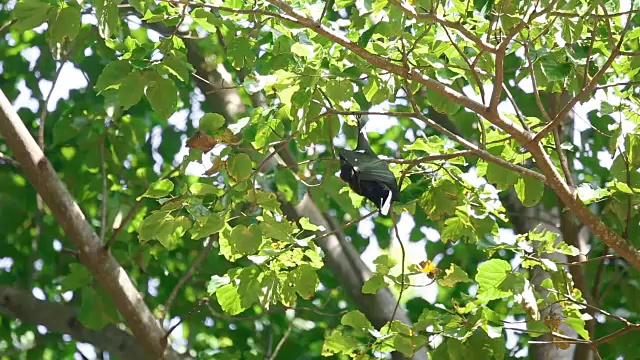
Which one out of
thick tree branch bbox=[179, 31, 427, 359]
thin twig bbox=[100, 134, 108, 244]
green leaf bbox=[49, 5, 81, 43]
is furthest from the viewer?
thick tree branch bbox=[179, 31, 427, 359]

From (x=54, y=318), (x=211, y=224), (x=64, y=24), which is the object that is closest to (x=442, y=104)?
(x=211, y=224)

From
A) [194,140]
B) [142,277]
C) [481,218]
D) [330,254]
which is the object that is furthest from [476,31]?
[142,277]

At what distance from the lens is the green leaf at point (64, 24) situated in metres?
2.02

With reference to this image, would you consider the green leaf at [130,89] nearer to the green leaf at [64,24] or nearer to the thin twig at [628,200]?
the green leaf at [64,24]

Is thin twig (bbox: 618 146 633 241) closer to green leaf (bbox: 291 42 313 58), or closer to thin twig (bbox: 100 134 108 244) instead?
green leaf (bbox: 291 42 313 58)

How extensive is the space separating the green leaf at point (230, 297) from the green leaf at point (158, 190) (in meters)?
0.27

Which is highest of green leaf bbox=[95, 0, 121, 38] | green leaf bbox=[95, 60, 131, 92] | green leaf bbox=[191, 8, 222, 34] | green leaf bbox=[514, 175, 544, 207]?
green leaf bbox=[95, 0, 121, 38]

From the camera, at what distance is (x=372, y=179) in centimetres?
204

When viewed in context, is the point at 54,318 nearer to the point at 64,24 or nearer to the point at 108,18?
the point at 64,24

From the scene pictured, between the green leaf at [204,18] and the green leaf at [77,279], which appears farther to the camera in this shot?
the green leaf at [77,279]

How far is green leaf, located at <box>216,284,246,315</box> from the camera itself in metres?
2.36

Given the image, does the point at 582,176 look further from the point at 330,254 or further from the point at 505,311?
the point at 330,254

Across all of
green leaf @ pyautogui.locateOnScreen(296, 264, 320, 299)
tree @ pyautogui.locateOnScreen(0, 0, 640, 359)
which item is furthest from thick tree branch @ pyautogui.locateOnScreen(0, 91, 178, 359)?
green leaf @ pyautogui.locateOnScreen(296, 264, 320, 299)

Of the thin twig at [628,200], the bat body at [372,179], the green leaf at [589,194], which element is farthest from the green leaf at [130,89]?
the thin twig at [628,200]
